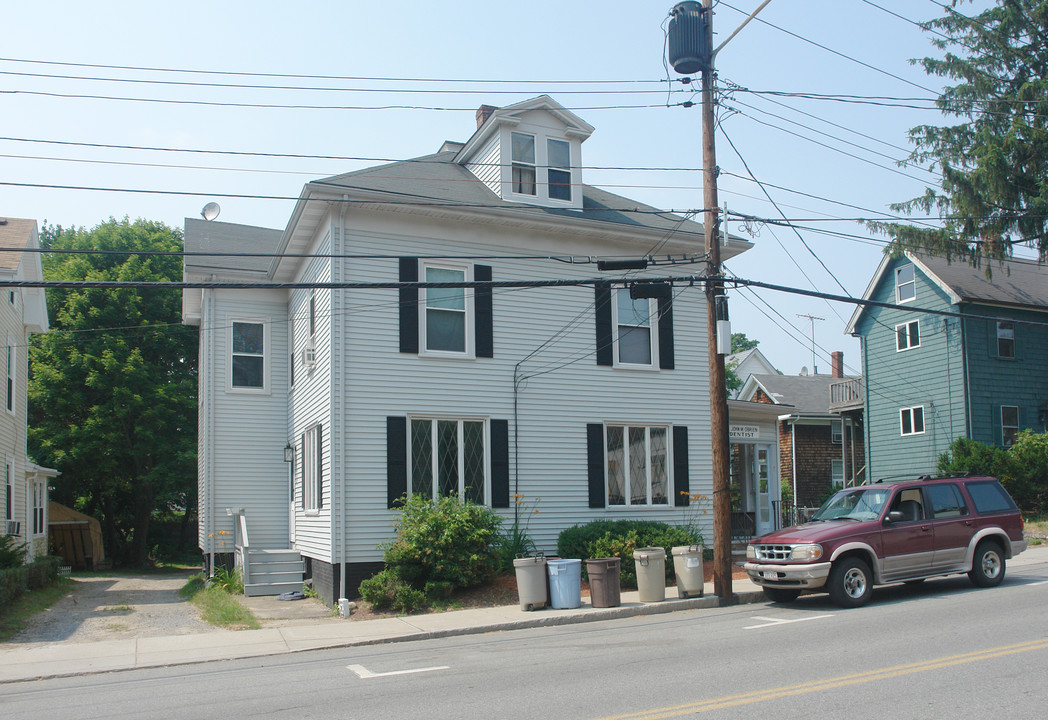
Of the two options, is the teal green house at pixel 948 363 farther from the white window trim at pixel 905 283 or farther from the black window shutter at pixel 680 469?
the black window shutter at pixel 680 469

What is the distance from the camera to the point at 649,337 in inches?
742

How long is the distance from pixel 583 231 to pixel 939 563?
8.94 meters

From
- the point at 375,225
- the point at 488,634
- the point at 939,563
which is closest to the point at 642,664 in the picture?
the point at 488,634

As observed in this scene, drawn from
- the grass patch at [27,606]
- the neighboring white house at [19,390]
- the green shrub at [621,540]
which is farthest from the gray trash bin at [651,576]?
the neighboring white house at [19,390]

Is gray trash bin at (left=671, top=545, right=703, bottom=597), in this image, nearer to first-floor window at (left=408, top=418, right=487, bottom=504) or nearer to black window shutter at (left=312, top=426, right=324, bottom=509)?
first-floor window at (left=408, top=418, right=487, bottom=504)

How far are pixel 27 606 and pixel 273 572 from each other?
15.0 ft

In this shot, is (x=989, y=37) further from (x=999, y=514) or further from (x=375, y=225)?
(x=375, y=225)

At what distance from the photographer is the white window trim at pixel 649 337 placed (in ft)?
60.3

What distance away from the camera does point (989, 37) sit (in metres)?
25.7

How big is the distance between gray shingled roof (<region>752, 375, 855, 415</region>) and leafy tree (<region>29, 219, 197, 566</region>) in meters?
24.3

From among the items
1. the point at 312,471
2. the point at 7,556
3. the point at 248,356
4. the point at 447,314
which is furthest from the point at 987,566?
the point at 7,556

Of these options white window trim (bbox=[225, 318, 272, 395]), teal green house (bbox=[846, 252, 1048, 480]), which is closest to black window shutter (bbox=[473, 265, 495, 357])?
white window trim (bbox=[225, 318, 272, 395])

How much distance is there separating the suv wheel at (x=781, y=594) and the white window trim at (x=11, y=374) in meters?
19.5

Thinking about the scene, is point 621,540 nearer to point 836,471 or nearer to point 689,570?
point 689,570
